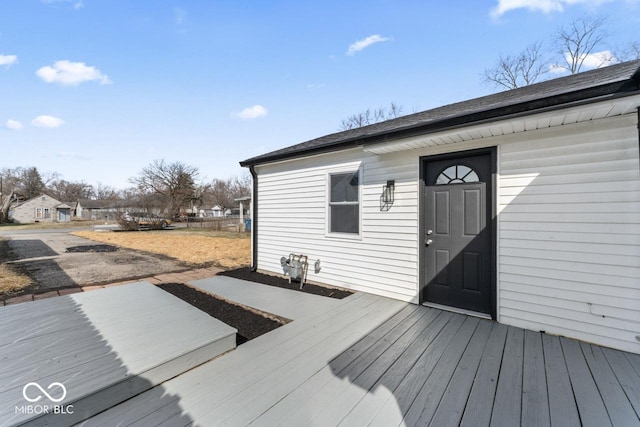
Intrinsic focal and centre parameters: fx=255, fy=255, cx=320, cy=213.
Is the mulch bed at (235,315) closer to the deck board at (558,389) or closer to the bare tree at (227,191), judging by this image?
the deck board at (558,389)

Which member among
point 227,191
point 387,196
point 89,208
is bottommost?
point 387,196

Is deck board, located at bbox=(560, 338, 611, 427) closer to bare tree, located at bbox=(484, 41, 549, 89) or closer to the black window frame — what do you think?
the black window frame

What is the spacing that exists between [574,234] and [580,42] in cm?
1586

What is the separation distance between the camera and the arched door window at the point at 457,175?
3.31 metres

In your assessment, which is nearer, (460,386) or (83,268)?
(460,386)

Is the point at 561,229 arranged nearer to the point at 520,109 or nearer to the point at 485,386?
the point at 520,109

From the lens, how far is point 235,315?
338 centimetres

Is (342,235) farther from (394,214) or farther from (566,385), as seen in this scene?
(566,385)

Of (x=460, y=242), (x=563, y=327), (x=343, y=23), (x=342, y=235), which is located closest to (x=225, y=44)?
(x=343, y=23)

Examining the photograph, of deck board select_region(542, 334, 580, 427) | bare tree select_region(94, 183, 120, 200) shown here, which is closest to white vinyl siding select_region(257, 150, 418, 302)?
deck board select_region(542, 334, 580, 427)

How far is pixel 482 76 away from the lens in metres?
14.4

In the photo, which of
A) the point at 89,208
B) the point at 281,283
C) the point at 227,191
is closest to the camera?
the point at 281,283

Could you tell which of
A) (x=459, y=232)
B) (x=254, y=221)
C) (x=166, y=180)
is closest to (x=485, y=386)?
(x=459, y=232)

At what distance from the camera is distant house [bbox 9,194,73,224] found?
116ft
